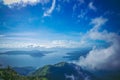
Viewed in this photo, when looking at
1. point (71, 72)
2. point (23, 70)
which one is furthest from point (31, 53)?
point (71, 72)

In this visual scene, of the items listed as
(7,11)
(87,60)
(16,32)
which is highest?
(7,11)

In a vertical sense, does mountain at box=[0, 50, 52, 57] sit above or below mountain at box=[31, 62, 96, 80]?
above

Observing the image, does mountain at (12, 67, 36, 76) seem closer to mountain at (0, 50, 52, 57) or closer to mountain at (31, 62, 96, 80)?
mountain at (31, 62, 96, 80)

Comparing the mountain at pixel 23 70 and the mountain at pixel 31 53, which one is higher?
the mountain at pixel 31 53

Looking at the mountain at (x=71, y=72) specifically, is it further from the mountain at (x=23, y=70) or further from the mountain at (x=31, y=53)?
the mountain at (x=31, y=53)

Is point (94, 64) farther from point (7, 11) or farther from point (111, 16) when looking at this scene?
point (7, 11)

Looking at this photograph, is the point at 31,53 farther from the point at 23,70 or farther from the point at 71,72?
the point at 71,72

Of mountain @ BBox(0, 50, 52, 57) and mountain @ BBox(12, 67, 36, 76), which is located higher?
mountain @ BBox(0, 50, 52, 57)

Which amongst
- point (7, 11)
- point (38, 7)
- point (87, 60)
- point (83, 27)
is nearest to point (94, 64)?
point (87, 60)

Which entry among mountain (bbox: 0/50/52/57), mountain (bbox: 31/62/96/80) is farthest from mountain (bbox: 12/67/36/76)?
mountain (bbox: 0/50/52/57)

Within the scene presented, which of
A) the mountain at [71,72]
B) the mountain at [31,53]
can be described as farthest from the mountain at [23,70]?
the mountain at [31,53]

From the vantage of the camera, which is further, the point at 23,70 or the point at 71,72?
the point at 71,72
